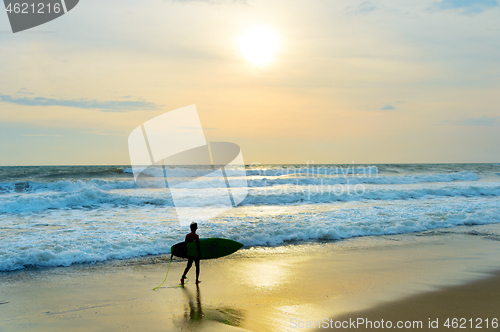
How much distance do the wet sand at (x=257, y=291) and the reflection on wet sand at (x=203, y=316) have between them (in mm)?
16

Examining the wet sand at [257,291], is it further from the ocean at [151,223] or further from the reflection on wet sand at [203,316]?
the ocean at [151,223]

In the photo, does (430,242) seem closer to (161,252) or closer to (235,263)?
(235,263)

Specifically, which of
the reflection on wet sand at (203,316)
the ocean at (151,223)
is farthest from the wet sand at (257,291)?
the ocean at (151,223)

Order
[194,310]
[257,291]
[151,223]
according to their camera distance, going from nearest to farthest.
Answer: [194,310] → [257,291] → [151,223]

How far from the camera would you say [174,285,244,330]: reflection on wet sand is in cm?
494

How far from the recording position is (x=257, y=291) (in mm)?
6312

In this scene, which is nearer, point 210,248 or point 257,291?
point 257,291

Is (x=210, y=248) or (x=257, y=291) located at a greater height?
(x=210, y=248)

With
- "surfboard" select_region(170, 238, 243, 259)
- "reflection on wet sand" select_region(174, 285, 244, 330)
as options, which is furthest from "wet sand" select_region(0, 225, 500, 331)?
"surfboard" select_region(170, 238, 243, 259)

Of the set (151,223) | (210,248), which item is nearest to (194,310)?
(210,248)

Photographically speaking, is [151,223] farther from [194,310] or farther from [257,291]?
[194,310]

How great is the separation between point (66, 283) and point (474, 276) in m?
8.57

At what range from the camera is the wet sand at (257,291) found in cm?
516

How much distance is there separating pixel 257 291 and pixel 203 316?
4.66 ft
